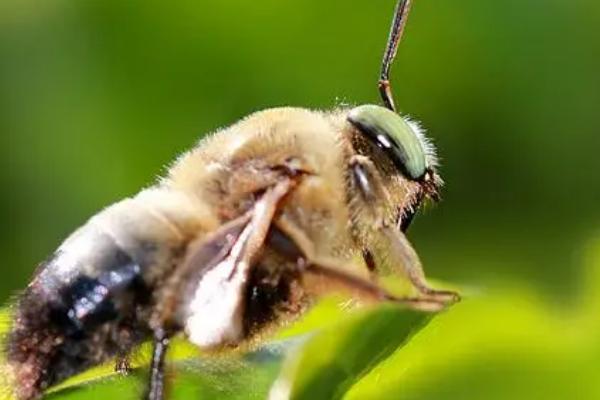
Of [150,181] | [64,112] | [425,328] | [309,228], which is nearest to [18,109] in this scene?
[64,112]

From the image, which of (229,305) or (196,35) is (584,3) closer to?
(196,35)

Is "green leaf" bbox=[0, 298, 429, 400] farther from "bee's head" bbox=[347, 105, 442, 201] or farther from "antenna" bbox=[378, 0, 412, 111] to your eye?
"antenna" bbox=[378, 0, 412, 111]

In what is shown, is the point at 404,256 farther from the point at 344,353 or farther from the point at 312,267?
the point at 344,353

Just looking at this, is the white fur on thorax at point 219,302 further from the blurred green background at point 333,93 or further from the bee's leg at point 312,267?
the blurred green background at point 333,93

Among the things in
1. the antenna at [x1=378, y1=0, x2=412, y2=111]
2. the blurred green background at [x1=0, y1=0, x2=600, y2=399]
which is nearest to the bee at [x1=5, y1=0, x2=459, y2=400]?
the antenna at [x1=378, y1=0, x2=412, y2=111]

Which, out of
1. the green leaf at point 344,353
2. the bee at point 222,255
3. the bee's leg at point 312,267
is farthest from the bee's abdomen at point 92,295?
the green leaf at point 344,353
